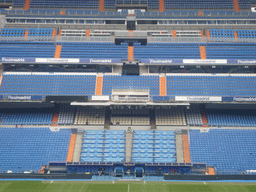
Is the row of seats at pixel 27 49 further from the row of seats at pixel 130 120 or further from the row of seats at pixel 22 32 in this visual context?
the row of seats at pixel 130 120

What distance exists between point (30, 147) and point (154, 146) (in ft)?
46.0

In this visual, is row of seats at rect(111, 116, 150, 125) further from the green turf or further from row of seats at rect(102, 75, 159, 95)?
the green turf

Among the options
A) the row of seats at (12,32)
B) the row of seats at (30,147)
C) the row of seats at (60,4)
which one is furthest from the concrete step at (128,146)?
the row of seats at (60,4)

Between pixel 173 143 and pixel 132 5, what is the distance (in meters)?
24.8

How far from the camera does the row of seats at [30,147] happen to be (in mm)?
28312

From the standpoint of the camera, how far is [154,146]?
30.7m

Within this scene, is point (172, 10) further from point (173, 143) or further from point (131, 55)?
point (173, 143)

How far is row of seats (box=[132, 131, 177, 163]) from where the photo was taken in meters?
29.6

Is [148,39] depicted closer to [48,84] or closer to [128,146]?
[48,84]

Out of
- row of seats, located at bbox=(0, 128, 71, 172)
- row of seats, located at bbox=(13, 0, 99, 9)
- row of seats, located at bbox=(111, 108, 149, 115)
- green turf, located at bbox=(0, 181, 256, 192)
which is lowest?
green turf, located at bbox=(0, 181, 256, 192)

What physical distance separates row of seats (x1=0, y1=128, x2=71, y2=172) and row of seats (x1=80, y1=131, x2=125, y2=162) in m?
2.21

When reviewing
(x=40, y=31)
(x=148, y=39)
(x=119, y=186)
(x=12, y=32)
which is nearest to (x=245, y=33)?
(x=148, y=39)

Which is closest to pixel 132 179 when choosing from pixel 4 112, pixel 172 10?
pixel 4 112

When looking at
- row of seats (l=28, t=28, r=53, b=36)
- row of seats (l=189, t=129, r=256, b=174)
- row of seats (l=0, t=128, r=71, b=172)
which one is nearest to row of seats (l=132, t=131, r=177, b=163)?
row of seats (l=189, t=129, r=256, b=174)
